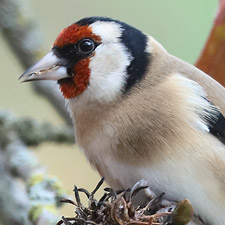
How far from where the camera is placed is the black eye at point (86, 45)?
178 cm

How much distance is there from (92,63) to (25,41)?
0.46m

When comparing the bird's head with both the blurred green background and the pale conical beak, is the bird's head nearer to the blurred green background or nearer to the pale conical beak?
the pale conical beak

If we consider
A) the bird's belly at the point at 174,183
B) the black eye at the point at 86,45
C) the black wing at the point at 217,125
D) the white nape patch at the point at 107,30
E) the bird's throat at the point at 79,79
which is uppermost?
the white nape patch at the point at 107,30

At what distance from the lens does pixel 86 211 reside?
135 cm

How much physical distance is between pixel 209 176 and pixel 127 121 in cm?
24

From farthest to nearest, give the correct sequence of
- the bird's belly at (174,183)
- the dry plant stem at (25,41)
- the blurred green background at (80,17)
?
the blurred green background at (80,17)
the dry plant stem at (25,41)
the bird's belly at (174,183)

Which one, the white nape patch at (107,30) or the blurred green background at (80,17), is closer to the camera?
the white nape patch at (107,30)

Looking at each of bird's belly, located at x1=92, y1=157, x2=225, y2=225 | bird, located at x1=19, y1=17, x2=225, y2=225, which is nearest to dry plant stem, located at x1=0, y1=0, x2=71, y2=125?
bird, located at x1=19, y1=17, x2=225, y2=225

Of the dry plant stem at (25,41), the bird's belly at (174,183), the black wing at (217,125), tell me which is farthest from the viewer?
the dry plant stem at (25,41)

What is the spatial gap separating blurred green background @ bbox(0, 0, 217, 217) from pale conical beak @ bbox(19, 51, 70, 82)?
848mm

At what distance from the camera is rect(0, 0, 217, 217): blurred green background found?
2623 mm

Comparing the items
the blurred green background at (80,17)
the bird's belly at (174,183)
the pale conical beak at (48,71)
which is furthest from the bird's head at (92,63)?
the blurred green background at (80,17)

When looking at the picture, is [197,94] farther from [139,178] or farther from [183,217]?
[183,217]

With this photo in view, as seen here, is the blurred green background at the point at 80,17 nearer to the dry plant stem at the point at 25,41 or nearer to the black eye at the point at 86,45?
the dry plant stem at the point at 25,41
